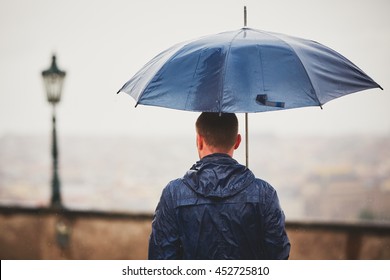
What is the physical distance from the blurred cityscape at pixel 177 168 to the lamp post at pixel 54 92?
999 inches

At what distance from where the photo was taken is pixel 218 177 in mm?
1918

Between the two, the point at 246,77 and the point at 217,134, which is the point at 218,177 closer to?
the point at 217,134

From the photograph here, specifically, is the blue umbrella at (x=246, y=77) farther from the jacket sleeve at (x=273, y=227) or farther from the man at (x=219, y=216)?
the jacket sleeve at (x=273, y=227)

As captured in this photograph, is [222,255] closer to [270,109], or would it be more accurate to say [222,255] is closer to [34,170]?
[270,109]

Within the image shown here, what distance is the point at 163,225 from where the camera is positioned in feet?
6.39

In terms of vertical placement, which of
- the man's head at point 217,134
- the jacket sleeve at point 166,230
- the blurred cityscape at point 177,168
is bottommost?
the blurred cityscape at point 177,168

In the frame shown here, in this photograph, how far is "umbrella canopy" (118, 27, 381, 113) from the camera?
6.72ft

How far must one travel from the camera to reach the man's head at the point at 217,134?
6.50 ft

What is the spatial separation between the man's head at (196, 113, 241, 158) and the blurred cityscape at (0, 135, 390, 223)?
31339mm

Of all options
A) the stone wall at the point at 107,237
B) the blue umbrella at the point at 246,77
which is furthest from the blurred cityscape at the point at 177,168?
the blue umbrella at the point at 246,77

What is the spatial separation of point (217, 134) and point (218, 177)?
19cm

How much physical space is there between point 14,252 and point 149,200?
3734 cm
